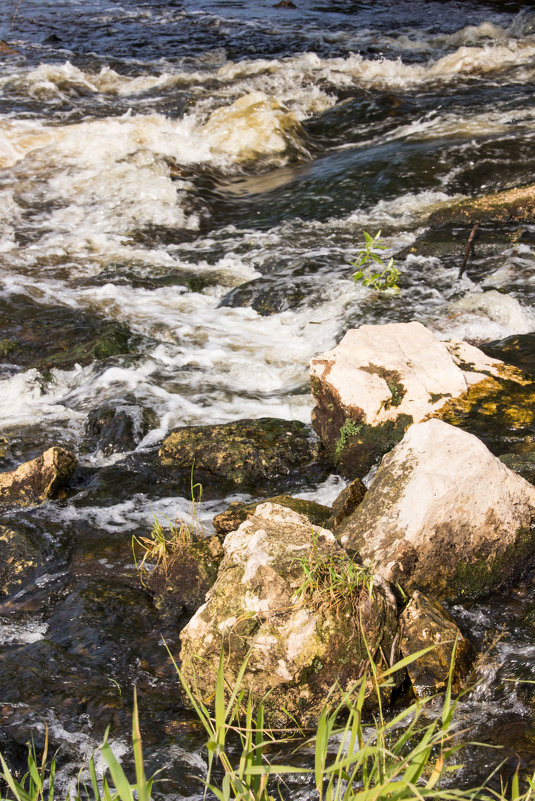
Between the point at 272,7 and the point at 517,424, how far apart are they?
2147 centimetres

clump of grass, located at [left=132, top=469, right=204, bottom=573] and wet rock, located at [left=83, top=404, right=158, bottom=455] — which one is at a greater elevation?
clump of grass, located at [left=132, top=469, right=204, bottom=573]

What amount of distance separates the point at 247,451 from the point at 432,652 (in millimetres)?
2386

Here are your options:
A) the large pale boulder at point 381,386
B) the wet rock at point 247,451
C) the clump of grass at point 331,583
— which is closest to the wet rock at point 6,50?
the wet rock at point 247,451

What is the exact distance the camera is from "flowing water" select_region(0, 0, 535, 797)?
3.22 m

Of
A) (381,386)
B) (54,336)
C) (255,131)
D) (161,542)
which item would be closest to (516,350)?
(381,386)

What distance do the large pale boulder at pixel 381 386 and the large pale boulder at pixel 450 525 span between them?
117 cm

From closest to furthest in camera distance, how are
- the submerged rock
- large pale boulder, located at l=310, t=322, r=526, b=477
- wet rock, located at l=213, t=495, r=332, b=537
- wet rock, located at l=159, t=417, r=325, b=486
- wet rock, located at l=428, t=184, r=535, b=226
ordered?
1. wet rock, located at l=213, t=495, r=332, b=537
2. large pale boulder, located at l=310, t=322, r=526, b=477
3. wet rock, located at l=159, t=417, r=325, b=486
4. wet rock, located at l=428, t=184, r=535, b=226
5. the submerged rock

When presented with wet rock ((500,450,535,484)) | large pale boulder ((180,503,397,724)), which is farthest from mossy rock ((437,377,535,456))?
large pale boulder ((180,503,397,724))

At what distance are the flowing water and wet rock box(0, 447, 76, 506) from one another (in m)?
0.14

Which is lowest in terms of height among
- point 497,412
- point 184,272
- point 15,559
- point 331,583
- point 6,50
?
point 15,559

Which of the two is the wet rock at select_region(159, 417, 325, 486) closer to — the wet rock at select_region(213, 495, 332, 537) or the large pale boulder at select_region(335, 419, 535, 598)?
the wet rock at select_region(213, 495, 332, 537)

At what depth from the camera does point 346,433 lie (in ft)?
15.5

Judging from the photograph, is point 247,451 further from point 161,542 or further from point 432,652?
point 432,652

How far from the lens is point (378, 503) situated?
3.46 meters
